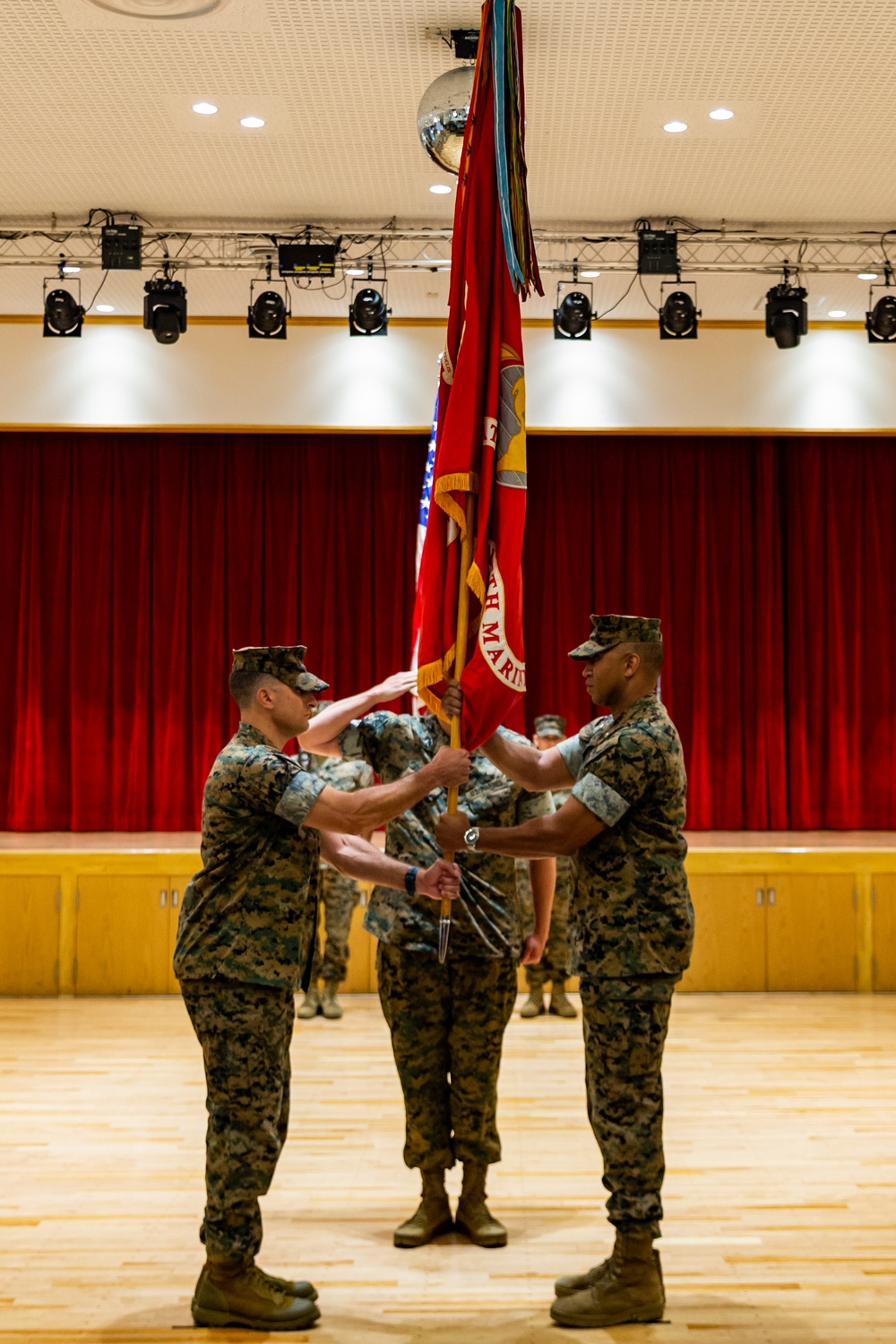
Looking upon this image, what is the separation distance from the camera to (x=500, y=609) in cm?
363

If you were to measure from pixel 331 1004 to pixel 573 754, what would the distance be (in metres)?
4.17

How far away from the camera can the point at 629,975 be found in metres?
3.58

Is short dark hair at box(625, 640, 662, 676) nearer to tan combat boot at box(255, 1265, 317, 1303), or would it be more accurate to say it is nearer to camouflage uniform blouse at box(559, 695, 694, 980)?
camouflage uniform blouse at box(559, 695, 694, 980)

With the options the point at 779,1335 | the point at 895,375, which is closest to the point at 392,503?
the point at 895,375

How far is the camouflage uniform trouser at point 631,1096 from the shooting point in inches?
140

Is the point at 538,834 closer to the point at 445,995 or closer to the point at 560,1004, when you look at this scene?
the point at 445,995

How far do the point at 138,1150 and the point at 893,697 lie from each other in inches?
293

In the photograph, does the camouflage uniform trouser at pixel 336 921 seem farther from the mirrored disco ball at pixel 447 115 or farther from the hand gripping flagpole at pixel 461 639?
the hand gripping flagpole at pixel 461 639

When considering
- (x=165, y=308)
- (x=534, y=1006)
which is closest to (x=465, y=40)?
(x=165, y=308)

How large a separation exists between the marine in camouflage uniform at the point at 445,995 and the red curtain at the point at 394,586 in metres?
6.54

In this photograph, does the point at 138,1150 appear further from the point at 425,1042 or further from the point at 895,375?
the point at 895,375

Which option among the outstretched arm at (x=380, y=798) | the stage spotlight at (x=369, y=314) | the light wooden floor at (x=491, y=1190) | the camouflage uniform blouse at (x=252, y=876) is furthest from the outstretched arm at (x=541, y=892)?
the stage spotlight at (x=369, y=314)

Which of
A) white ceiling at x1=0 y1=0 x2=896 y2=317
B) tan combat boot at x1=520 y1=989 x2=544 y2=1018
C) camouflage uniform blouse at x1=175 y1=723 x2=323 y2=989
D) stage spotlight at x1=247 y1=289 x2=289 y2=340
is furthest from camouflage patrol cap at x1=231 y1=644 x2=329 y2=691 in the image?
stage spotlight at x1=247 y1=289 x2=289 y2=340

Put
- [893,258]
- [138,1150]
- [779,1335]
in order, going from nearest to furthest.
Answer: [779,1335], [138,1150], [893,258]
